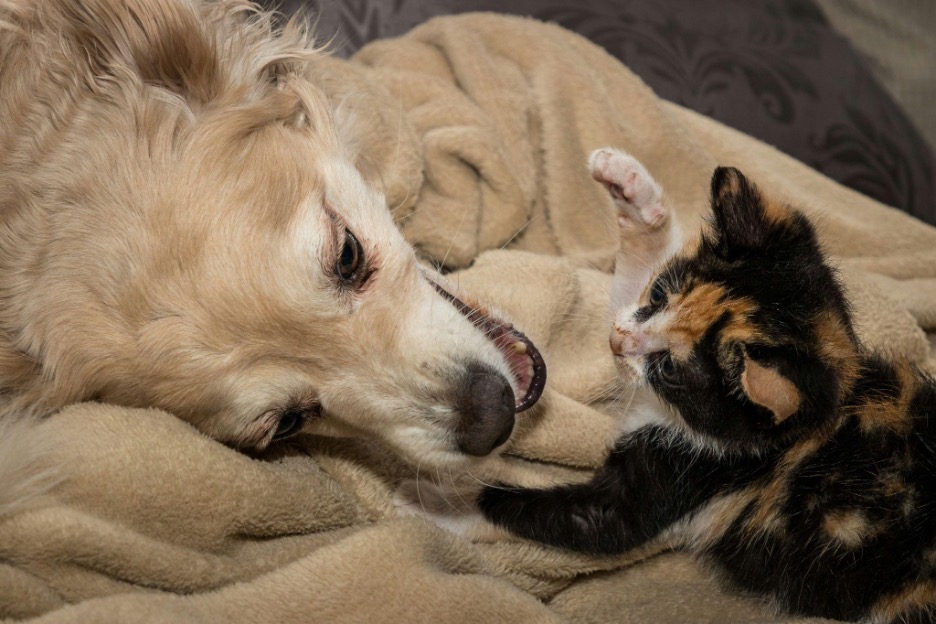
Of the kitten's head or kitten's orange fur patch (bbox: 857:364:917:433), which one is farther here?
kitten's orange fur patch (bbox: 857:364:917:433)

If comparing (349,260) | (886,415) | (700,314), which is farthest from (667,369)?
(349,260)

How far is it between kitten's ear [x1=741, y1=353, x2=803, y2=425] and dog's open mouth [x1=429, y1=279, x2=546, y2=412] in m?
0.53

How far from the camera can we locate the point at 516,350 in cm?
179

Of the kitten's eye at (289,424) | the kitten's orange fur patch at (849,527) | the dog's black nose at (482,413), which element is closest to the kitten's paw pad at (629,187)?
the dog's black nose at (482,413)

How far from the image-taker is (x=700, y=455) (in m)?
1.72

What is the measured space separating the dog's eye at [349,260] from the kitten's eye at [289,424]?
1.04ft

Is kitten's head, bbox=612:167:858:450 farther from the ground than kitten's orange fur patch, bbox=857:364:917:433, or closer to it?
farther from the ground

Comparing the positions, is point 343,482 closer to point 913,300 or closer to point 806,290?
point 806,290

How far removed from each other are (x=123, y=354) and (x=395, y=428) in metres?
0.58

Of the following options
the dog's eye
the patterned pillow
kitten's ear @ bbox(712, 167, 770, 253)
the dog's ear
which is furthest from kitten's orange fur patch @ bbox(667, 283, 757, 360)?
the patterned pillow

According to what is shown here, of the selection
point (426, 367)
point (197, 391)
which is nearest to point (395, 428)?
point (426, 367)

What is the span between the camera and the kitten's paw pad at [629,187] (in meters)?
1.88

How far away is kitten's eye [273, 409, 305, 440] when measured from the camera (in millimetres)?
1627

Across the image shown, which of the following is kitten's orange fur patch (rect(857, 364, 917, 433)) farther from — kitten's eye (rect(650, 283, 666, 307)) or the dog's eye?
the dog's eye
